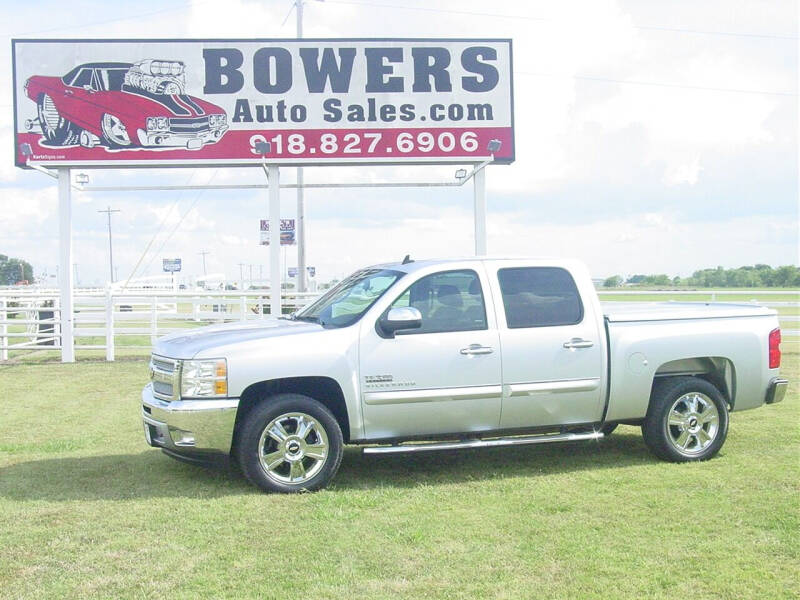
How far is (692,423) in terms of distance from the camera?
24.9 ft

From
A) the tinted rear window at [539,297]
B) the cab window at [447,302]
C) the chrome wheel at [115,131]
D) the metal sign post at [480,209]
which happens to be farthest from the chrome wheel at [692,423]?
the chrome wheel at [115,131]

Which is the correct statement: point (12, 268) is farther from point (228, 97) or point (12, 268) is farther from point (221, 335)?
point (221, 335)

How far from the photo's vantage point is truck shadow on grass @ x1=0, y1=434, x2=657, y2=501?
6.79 metres

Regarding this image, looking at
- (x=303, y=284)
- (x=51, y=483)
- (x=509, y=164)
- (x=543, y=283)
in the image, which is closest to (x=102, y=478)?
(x=51, y=483)

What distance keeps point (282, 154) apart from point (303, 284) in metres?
8.65

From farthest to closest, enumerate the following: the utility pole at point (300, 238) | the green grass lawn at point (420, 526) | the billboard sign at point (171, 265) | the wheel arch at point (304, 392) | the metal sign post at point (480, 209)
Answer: the billboard sign at point (171, 265) → the utility pole at point (300, 238) → the metal sign post at point (480, 209) → the wheel arch at point (304, 392) → the green grass lawn at point (420, 526)

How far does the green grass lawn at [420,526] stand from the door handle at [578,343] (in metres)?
1.04

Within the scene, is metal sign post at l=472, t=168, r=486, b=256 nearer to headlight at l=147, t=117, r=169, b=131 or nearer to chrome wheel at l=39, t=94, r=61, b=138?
headlight at l=147, t=117, r=169, b=131

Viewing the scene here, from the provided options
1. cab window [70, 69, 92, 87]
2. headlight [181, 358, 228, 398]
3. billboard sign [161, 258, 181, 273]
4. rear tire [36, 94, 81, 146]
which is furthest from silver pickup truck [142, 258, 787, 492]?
billboard sign [161, 258, 181, 273]

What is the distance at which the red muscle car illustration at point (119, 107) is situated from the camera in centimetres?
1598

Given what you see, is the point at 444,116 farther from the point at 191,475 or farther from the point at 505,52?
the point at 191,475

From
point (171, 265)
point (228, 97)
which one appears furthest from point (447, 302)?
point (171, 265)

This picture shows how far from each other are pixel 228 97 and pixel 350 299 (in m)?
9.72

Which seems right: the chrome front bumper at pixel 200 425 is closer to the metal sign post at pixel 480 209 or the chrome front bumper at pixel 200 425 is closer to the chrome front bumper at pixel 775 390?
the chrome front bumper at pixel 775 390
